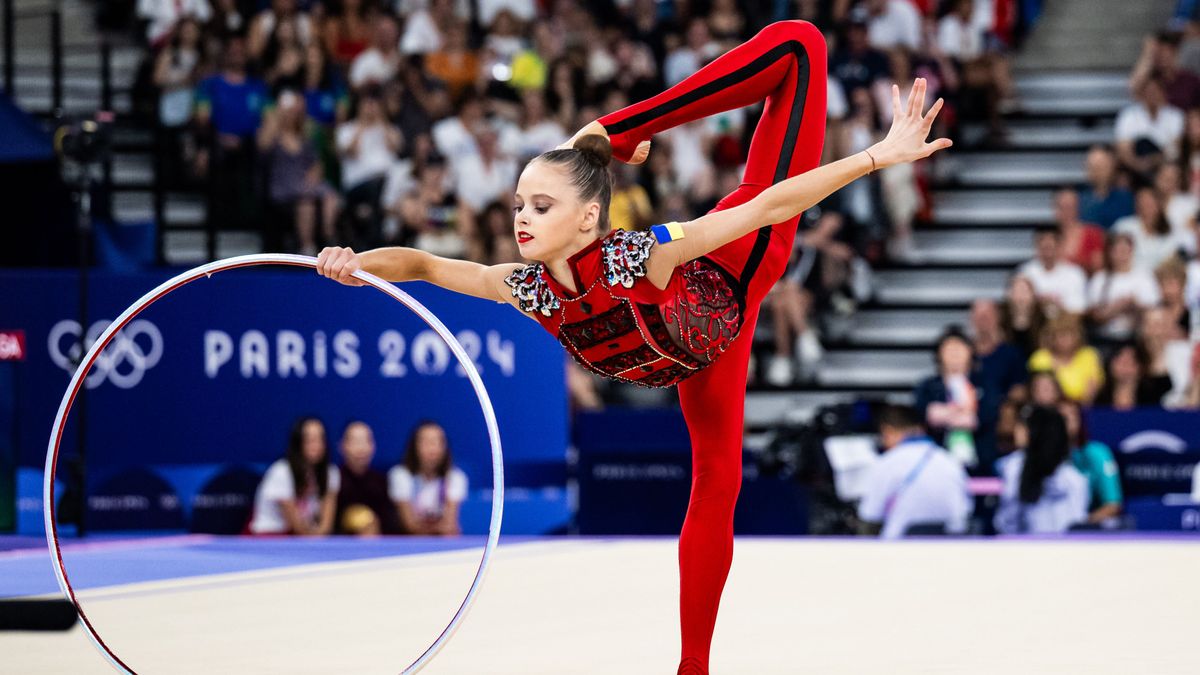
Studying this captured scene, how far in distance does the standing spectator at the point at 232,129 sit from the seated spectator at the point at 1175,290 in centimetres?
587

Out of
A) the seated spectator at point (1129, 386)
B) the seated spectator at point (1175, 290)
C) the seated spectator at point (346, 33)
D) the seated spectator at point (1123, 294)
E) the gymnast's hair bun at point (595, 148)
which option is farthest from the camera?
the seated spectator at point (346, 33)

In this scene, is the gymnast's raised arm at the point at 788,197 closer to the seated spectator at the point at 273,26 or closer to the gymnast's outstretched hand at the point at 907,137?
the gymnast's outstretched hand at the point at 907,137

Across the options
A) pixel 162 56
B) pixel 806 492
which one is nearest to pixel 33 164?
pixel 162 56

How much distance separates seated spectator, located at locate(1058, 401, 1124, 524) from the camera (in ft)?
27.2

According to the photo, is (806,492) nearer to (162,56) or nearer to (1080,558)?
(1080,558)

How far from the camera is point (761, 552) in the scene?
289 inches

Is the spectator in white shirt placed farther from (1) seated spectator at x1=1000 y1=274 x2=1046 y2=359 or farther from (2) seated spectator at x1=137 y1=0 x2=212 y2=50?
(2) seated spectator at x1=137 y1=0 x2=212 y2=50

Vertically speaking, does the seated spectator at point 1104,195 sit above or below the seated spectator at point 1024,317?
above

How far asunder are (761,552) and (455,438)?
1.83m

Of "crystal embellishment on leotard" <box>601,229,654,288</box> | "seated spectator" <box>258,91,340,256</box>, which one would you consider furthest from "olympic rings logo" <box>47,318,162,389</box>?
"crystal embellishment on leotard" <box>601,229,654,288</box>

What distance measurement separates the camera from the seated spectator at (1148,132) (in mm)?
10820

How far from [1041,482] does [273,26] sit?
649 cm

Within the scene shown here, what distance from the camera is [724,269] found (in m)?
3.89

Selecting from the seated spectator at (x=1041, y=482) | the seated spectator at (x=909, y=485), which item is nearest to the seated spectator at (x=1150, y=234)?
the seated spectator at (x=1041, y=482)
